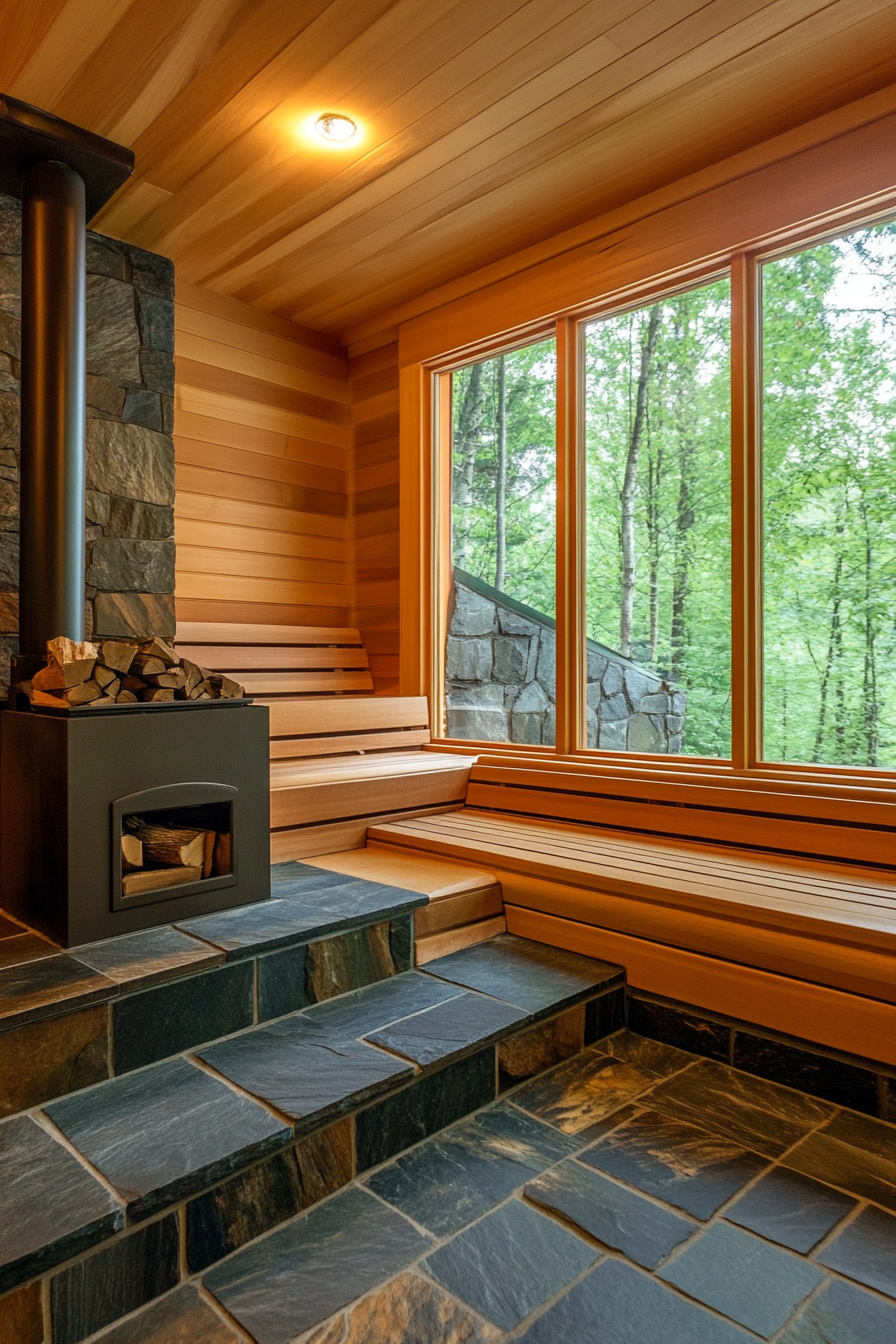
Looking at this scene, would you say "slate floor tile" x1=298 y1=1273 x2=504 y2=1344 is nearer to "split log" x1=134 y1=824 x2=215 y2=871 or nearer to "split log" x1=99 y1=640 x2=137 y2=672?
"split log" x1=134 y1=824 x2=215 y2=871

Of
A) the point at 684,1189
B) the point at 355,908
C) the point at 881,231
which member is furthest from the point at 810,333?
the point at 684,1189

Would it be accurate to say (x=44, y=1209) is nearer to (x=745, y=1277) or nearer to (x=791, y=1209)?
(x=745, y=1277)

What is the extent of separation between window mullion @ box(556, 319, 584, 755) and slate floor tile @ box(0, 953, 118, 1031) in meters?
2.08

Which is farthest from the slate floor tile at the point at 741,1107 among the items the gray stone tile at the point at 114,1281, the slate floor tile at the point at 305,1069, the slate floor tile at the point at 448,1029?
the gray stone tile at the point at 114,1281

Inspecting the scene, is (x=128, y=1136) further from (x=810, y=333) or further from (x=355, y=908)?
(x=810, y=333)

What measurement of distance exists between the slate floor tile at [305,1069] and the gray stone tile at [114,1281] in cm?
29

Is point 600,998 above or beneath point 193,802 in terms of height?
beneath

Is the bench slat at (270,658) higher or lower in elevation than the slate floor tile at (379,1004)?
higher

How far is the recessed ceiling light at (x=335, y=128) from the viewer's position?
103 inches

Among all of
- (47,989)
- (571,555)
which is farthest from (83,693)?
(571,555)

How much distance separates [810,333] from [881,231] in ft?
1.10

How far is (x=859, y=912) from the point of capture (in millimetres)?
2066

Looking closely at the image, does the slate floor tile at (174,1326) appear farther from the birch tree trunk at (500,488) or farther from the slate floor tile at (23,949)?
the birch tree trunk at (500,488)

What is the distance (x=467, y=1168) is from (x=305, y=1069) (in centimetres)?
40
